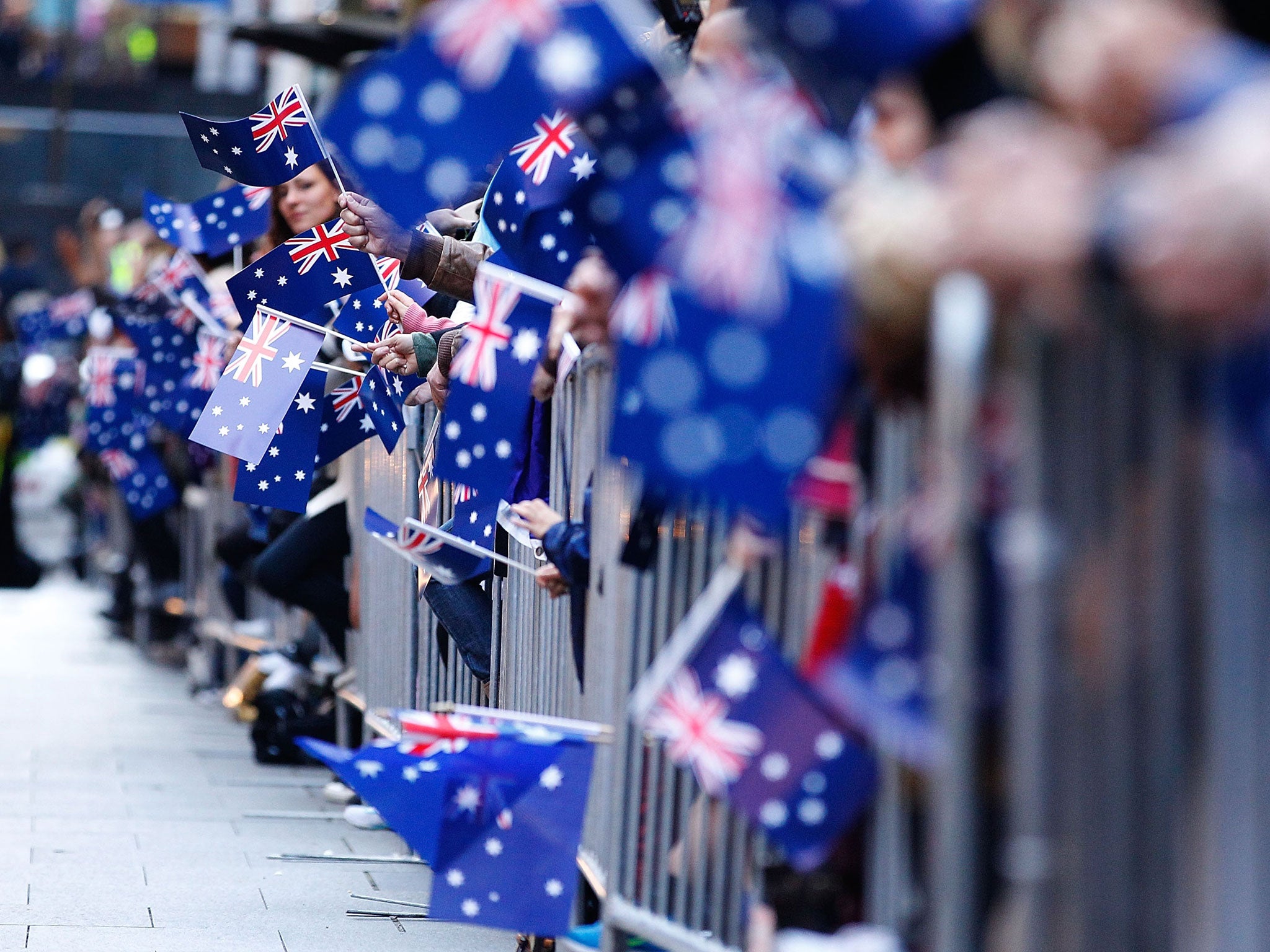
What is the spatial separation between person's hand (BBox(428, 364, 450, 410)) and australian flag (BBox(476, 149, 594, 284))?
97 centimetres

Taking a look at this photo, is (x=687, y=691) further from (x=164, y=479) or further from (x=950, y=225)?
(x=164, y=479)

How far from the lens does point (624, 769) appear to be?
3.85 metres

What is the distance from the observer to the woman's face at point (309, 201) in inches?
278

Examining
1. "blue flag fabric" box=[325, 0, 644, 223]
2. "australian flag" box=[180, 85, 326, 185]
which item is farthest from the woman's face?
"blue flag fabric" box=[325, 0, 644, 223]

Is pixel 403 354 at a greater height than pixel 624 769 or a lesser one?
greater

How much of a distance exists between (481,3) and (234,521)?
8.25 meters

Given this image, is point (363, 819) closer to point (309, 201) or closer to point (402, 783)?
point (309, 201)

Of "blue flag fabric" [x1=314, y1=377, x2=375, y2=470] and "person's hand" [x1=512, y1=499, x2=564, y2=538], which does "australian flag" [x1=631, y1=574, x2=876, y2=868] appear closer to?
"person's hand" [x1=512, y1=499, x2=564, y2=538]

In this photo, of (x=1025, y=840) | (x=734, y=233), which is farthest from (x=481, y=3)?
(x=1025, y=840)

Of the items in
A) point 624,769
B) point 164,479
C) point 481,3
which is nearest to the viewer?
point 481,3

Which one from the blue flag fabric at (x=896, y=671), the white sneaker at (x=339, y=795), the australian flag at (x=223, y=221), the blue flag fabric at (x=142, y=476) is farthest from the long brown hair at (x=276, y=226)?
the blue flag fabric at (x=896, y=671)

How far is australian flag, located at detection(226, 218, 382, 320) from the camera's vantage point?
630 cm

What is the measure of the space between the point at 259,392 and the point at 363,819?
1.72 m

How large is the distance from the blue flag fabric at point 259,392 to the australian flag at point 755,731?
332 centimetres
